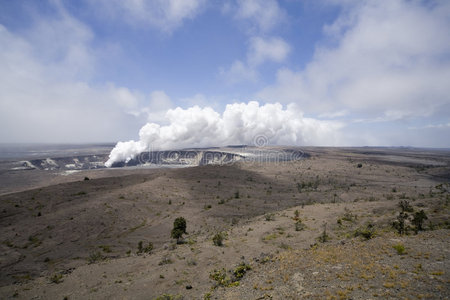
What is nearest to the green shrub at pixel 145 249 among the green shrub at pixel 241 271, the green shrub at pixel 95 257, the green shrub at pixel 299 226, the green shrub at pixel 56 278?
the green shrub at pixel 95 257

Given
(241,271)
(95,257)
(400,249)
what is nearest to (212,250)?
(241,271)

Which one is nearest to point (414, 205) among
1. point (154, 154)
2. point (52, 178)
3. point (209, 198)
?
point (209, 198)

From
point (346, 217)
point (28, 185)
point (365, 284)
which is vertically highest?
point (365, 284)

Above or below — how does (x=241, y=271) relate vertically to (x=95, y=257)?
above

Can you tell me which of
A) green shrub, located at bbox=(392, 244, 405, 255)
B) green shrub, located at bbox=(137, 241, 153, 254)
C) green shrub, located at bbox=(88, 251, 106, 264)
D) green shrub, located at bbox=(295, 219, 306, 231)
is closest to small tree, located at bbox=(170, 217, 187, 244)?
green shrub, located at bbox=(137, 241, 153, 254)

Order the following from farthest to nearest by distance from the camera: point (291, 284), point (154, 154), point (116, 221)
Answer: point (154, 154), point (116, 221), point (291, 284)

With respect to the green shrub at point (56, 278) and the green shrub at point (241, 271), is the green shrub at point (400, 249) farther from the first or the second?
the green shrub at point (56, 278)

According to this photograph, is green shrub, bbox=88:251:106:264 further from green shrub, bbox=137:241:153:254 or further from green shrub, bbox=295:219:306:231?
green shrub, bbox=295:219:306:231

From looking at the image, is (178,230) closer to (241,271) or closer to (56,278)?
(56,278)

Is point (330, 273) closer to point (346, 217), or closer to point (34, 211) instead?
point (346, 217)
